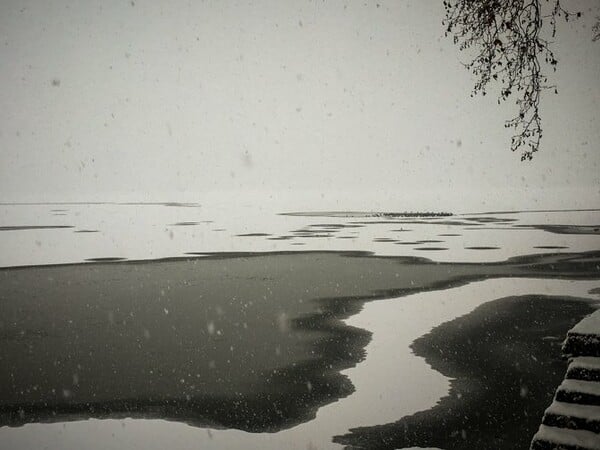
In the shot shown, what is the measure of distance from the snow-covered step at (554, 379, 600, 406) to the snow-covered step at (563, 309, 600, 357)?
0.32 m

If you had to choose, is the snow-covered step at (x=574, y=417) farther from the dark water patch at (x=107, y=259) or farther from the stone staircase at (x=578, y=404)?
the dark water patch at (x=107, y=259)

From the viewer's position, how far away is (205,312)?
13.1 m

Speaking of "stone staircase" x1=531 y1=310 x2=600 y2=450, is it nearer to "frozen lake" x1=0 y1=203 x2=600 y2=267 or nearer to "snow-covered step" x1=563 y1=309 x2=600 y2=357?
"snow-covered step" x1=563 y1=309 x2=600 y2=357

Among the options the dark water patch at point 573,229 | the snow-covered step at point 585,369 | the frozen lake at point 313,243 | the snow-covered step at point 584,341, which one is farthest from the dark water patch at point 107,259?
the dark water patch at point 573,229

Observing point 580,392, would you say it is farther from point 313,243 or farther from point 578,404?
point 313,243

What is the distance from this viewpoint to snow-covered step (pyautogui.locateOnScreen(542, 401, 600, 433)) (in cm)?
446

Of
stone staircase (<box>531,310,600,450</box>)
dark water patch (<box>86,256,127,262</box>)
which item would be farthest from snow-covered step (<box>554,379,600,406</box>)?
dark water patch (<box>86,256,127,262</box>)

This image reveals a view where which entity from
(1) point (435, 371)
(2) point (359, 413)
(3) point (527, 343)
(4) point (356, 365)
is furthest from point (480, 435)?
(3) point (527, 343)

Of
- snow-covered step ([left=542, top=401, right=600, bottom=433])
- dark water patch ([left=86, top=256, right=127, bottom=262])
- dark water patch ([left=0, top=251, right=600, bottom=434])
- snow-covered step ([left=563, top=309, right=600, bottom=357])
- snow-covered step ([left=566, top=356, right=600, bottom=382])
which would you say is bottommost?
dark water patch ([left=86, top=256, right=127, bottom=262])

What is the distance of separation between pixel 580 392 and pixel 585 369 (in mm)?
256

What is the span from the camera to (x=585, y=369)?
193 inches

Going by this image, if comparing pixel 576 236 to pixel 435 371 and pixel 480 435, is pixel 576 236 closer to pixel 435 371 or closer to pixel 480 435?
pixel 435 371

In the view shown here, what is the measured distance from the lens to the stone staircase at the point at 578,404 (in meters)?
4.42

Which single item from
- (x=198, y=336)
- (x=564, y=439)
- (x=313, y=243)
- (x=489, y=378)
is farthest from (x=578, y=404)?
(x=313, y=243)
